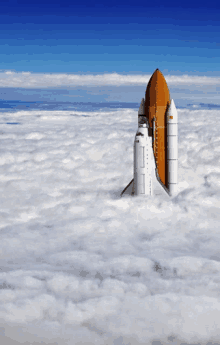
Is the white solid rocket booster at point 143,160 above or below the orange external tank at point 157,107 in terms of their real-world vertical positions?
below

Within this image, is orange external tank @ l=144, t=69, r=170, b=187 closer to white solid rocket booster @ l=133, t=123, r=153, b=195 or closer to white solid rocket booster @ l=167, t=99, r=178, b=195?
white solid rocket booster @ l=167, t=99, r=178, b=195

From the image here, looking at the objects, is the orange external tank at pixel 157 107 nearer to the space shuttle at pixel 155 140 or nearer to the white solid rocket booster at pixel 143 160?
the space shuttle at pixel 155 140

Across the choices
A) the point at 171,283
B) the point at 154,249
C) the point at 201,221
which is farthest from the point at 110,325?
the point at 201,221

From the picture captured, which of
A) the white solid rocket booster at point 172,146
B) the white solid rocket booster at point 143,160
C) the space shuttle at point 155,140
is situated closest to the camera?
the white solid rocket booster at point 143,160

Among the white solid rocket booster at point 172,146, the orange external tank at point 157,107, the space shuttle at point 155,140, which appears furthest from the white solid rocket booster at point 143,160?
the white solid rocket booster at point 172,146

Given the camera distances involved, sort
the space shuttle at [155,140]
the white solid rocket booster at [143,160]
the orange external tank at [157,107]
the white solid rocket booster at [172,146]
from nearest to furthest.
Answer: the white solid rocket booster at [143,160], the space shuttle at [155,140], the orange external tank at [157,107], the white solid rocket booster at [172,146]

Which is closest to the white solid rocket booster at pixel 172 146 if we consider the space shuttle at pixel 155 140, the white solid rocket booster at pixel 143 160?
the space shuttle at pixel 155 140

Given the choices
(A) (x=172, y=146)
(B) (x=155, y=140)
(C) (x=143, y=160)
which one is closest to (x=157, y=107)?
(B) (x=155, y=140)

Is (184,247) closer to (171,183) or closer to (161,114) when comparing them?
(171,183)

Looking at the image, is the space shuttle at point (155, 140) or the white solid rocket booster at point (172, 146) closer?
the space shuttle at point (155, 140)
